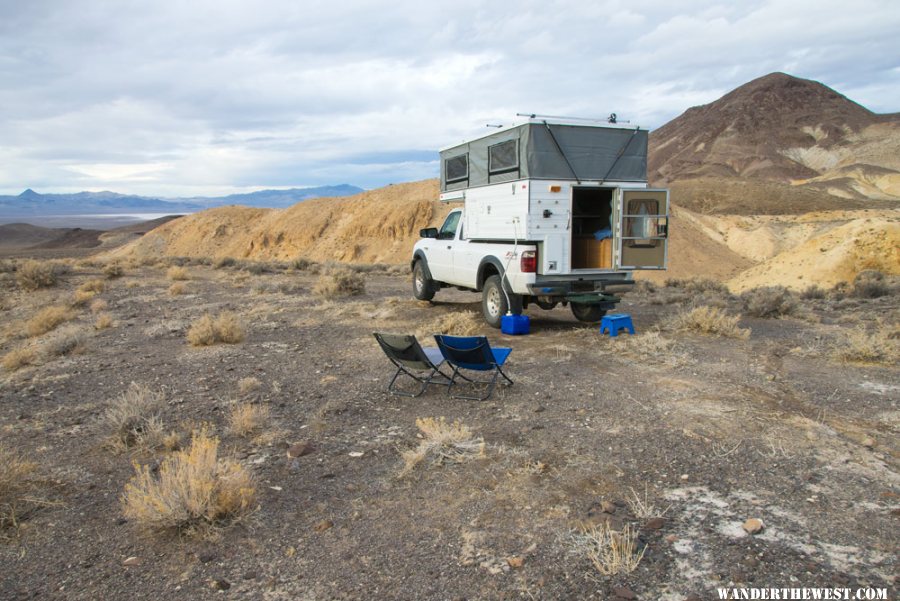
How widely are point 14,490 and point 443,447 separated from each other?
119 inches

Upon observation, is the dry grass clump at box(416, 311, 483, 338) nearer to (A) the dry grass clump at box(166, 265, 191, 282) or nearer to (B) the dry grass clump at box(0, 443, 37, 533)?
(B) the dry grass clump at box(0, 443, 37, 533)

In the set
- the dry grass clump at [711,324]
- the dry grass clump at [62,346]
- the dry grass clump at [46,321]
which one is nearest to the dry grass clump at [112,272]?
the dry grass clump at [46,321]

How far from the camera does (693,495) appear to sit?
167 inches

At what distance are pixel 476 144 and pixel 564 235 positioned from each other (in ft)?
8.09

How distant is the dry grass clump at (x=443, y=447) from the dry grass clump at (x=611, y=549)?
1.40 meters

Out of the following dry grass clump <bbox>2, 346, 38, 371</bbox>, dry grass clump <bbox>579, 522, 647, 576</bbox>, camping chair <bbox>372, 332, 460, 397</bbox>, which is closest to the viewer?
dry grass clump <bbox>579, 522, 647, 576</bbox>

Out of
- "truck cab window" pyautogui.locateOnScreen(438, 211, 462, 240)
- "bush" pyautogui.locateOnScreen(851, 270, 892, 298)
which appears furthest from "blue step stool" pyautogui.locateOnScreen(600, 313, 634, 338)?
"bush" pyautogui.locateOnScreen(851, 270, 892, 298)

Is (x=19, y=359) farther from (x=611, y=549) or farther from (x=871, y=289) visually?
(x=871, y=289)

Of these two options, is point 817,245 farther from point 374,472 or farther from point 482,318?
point 374,472

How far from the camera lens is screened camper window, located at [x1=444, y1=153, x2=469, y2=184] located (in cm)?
1129

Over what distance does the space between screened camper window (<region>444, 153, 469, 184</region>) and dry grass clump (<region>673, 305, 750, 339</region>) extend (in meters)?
4.43

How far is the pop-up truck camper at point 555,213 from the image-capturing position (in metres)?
9.44

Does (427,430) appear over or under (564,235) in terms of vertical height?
under

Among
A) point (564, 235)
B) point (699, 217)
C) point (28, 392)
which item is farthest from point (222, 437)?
point (699, 217)
